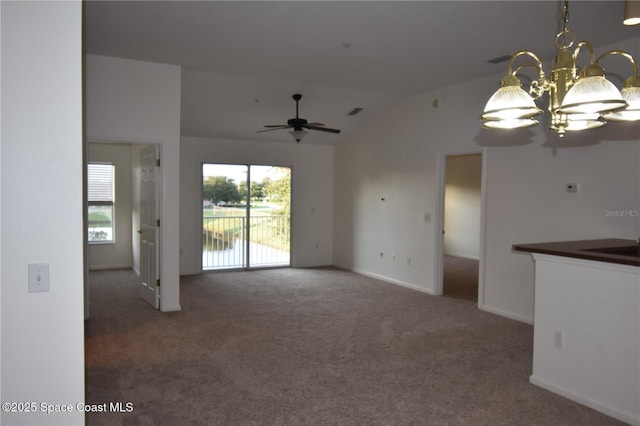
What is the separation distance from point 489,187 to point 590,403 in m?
2.89

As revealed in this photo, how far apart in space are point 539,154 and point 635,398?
9.07ft

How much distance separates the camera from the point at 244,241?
25.9 ft

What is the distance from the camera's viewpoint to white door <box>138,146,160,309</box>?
5078 mm

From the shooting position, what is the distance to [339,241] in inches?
332

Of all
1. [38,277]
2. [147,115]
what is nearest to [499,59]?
[147,115]

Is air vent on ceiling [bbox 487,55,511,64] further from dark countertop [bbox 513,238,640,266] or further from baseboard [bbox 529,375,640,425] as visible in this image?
baseboard [bbox 529,375,640,425]

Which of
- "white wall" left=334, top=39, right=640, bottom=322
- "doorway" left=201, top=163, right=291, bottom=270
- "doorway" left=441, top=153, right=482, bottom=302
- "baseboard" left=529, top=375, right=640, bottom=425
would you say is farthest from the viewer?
"doorway" left=441, top=153, right=482, bottom=302

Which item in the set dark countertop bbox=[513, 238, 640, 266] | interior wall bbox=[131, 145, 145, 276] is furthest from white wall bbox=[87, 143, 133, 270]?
dark countertop bbox=[513, 238, 640, 266]

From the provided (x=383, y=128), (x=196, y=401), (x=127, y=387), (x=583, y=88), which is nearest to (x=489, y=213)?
(x=383, y=128)

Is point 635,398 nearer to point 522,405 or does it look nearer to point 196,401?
point 522,405

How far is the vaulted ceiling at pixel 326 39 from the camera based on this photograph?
3350 millimetres

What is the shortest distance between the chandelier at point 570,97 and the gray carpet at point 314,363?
187cm

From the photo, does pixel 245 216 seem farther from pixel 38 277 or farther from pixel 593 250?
pixel 38 277

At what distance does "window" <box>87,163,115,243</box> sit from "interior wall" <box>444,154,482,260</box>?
671 cm
